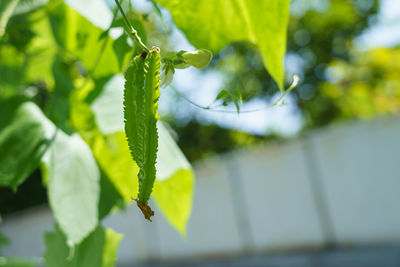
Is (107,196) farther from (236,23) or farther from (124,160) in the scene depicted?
(236,23)

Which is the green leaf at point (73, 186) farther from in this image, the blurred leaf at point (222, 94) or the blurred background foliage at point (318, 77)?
the blurred background foliage at point (318, 77)

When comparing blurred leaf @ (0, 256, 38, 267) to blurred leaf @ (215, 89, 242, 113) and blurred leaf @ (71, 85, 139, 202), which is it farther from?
blurred leaf @ (215, 89, 242, 113)

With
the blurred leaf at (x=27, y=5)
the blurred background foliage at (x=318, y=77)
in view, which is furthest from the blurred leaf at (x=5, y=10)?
the blurred background foliage at (x=318, y=77)

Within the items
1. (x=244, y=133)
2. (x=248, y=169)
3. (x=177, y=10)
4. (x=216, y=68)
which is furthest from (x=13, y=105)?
(x=244, y=133)

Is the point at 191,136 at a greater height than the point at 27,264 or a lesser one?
lesser

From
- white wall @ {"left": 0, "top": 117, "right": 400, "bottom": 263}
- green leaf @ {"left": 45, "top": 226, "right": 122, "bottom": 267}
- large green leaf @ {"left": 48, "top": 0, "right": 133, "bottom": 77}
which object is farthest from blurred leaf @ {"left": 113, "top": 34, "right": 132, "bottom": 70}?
white wall @ {"left": 0, "top": 117, "right": 400, "bottom": 263}

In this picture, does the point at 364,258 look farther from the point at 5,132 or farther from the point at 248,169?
the point at 5,132

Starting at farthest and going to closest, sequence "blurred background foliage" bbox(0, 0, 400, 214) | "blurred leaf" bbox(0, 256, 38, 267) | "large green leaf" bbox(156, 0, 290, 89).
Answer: "blurred background foliage" bbox(0, 0, 400, 214) < "blurred leaf" bbox(0, 256, 38, 267) < "large green leaf" bbox(156, 0, 290, 89)
